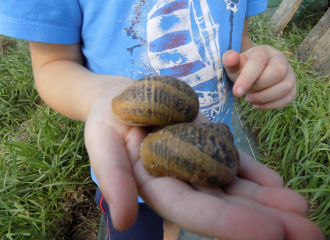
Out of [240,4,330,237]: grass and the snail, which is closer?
the snail

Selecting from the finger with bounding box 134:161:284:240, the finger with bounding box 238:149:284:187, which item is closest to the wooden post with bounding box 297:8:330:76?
the finger with bounding box 238:149:284:187

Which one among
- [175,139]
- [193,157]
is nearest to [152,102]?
[175,139]

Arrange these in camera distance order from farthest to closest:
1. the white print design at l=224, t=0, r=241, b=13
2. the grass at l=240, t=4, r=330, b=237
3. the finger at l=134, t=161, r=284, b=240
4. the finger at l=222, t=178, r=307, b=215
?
the grass at l=240, t=4, r=330, b=237
the white print design at l=224, t=0, r=241, b=13
the finger at l=222, t=178, r=307, b=215
the finger at l=134, t=161, r=284, b=240

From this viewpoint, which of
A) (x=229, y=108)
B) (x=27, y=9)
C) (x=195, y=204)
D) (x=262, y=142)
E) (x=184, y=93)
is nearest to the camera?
(x=195, y=204)

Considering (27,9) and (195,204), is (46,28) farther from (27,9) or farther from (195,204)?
(195,204)

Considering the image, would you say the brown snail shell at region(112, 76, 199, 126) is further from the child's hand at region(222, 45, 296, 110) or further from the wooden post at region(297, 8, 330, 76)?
the wooden post at region(297, 8, 330, 76)

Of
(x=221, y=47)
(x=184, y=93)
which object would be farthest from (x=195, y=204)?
(x=221, y=47)
